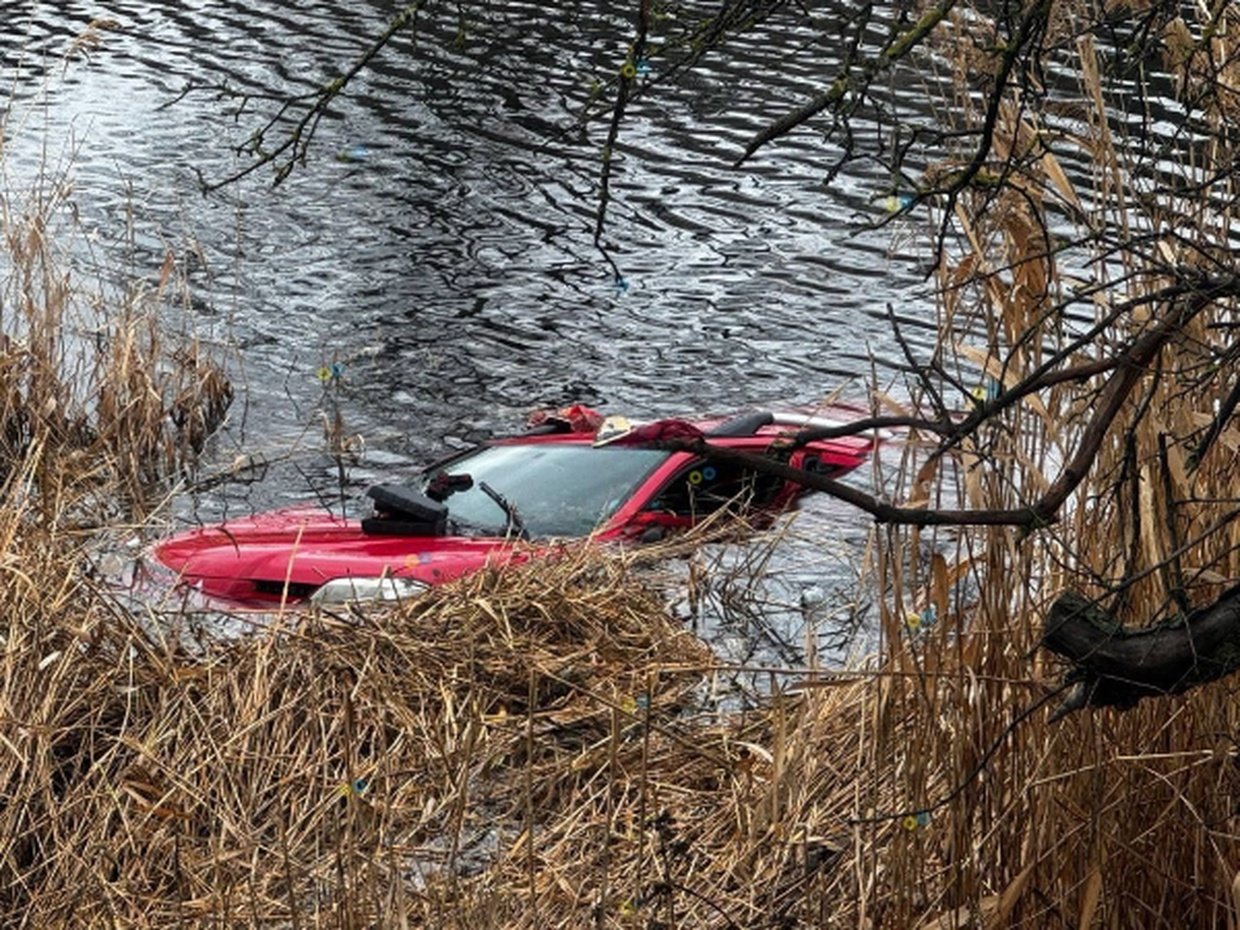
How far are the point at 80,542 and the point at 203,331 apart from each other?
599 centimetres

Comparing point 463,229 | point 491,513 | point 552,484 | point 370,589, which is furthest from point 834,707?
point 463,229

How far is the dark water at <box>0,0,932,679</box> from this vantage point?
12.3 meters

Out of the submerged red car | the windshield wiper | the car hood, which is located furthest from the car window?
the car hood

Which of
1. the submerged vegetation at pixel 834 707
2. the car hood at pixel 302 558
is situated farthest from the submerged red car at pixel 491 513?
the submerged vegetation at pixel 834 707

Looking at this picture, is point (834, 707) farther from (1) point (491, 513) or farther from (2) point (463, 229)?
(2) point (463, 229)

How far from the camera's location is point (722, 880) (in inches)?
202

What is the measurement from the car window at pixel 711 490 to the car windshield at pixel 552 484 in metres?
0.13

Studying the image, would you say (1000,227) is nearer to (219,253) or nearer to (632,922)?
(632,922)

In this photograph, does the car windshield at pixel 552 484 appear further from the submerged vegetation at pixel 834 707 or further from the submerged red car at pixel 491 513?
the submerged vegetation at pixel 834 707

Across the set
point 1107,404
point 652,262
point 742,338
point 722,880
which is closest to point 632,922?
point 722,880

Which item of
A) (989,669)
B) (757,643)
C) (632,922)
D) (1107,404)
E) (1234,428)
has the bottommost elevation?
(757,643)

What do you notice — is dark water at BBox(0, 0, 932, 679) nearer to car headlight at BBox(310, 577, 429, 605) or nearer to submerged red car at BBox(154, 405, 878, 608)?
submerged red car at BBox(154, 405, 878, 608)

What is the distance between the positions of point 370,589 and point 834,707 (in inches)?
84.6

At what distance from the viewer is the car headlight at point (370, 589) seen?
23.6ft
